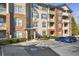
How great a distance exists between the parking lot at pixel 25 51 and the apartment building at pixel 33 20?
246mm

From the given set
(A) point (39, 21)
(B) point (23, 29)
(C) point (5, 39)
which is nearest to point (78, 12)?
(A) point (39, 21)

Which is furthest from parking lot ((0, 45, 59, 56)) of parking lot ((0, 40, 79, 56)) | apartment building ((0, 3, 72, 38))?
apartment building ((0, 3, 72, 38))

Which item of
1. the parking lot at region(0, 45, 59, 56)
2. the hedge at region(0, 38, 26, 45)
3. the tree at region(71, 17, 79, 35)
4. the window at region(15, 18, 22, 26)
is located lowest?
the parking lot at region(0, 45, 59, 56)

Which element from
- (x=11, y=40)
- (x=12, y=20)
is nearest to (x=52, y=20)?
(x=12, y=20)

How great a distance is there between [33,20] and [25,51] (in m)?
0.64

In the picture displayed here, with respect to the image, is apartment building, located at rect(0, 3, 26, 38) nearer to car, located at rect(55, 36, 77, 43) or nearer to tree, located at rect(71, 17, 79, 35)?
car, located at rect(55, 36, 77, 43)

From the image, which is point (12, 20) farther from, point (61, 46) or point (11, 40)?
point (61, 46)

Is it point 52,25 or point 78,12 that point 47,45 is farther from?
point 78,12

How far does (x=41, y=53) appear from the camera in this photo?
17.2 ft

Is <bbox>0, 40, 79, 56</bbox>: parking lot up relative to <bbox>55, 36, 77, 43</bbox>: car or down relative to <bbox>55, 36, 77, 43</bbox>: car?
down

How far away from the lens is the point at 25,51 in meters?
5.27

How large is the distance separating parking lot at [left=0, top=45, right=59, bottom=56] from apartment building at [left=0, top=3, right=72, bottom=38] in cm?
→ 25

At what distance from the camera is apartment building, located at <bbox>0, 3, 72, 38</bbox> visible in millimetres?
5336

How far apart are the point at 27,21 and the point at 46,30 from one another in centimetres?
43
